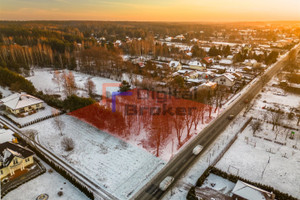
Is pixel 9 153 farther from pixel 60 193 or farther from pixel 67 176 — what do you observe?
pixel 60 193

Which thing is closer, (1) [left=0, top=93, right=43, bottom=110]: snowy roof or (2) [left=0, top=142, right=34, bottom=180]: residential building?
(2) [left=0, top=142, right=34, bottom=180]: residential building

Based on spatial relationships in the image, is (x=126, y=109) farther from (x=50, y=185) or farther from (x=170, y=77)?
(x=170, y=77)

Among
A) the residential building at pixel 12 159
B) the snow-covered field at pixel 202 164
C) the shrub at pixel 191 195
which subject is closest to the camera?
the shrub at pixel 191 195

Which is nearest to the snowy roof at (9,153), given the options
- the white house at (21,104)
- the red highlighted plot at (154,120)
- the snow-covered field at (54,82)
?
the red highlighted plot at (154,120)

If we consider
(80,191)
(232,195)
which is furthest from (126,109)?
(232,195)

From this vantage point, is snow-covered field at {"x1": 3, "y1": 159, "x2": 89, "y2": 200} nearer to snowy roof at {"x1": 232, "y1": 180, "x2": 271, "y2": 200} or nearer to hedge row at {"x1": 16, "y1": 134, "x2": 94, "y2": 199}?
hedge row at {"x1": 16, "y1": 134, "x2": 94, "y2": 199}

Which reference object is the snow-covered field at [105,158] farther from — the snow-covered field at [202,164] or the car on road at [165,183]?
the snow-covered field at [202,164]

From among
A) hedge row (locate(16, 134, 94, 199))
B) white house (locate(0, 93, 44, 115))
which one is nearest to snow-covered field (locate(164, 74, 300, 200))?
hedge row (locate(16, 134, 94, 199))
